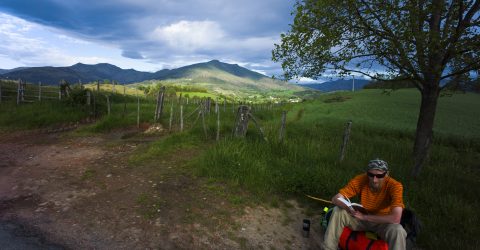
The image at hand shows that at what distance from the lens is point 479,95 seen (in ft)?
126

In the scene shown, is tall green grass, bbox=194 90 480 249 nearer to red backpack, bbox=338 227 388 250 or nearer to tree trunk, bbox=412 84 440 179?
tree trunk, bbox=412 84 440 179

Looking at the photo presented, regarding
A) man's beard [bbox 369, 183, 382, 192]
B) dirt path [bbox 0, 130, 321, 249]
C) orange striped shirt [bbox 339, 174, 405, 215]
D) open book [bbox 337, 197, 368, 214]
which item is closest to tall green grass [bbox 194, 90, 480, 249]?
dirt path [bbox 0, 130, 321, 249]

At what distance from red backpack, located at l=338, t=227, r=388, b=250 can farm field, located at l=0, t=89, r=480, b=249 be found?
1.08 meters

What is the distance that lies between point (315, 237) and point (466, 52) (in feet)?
29.9

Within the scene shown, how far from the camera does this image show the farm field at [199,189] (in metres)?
6.06

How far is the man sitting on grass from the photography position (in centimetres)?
498

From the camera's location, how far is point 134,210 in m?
6.92

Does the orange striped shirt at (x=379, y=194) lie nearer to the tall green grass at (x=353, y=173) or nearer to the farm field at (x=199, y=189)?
the farm field at (x=199, y=189)

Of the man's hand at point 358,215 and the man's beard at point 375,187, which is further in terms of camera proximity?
the man's beard at point 375,187

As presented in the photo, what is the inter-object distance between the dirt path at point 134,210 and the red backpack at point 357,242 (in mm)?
1043

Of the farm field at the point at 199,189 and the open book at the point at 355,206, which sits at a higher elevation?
→ the open book at the point at 355,206

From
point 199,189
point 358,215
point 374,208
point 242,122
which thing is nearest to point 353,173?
point 374,208

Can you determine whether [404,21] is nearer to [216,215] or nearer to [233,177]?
[233,177]

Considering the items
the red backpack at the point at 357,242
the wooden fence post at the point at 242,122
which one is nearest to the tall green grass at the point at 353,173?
the wooden fence post at the point at 242,122
